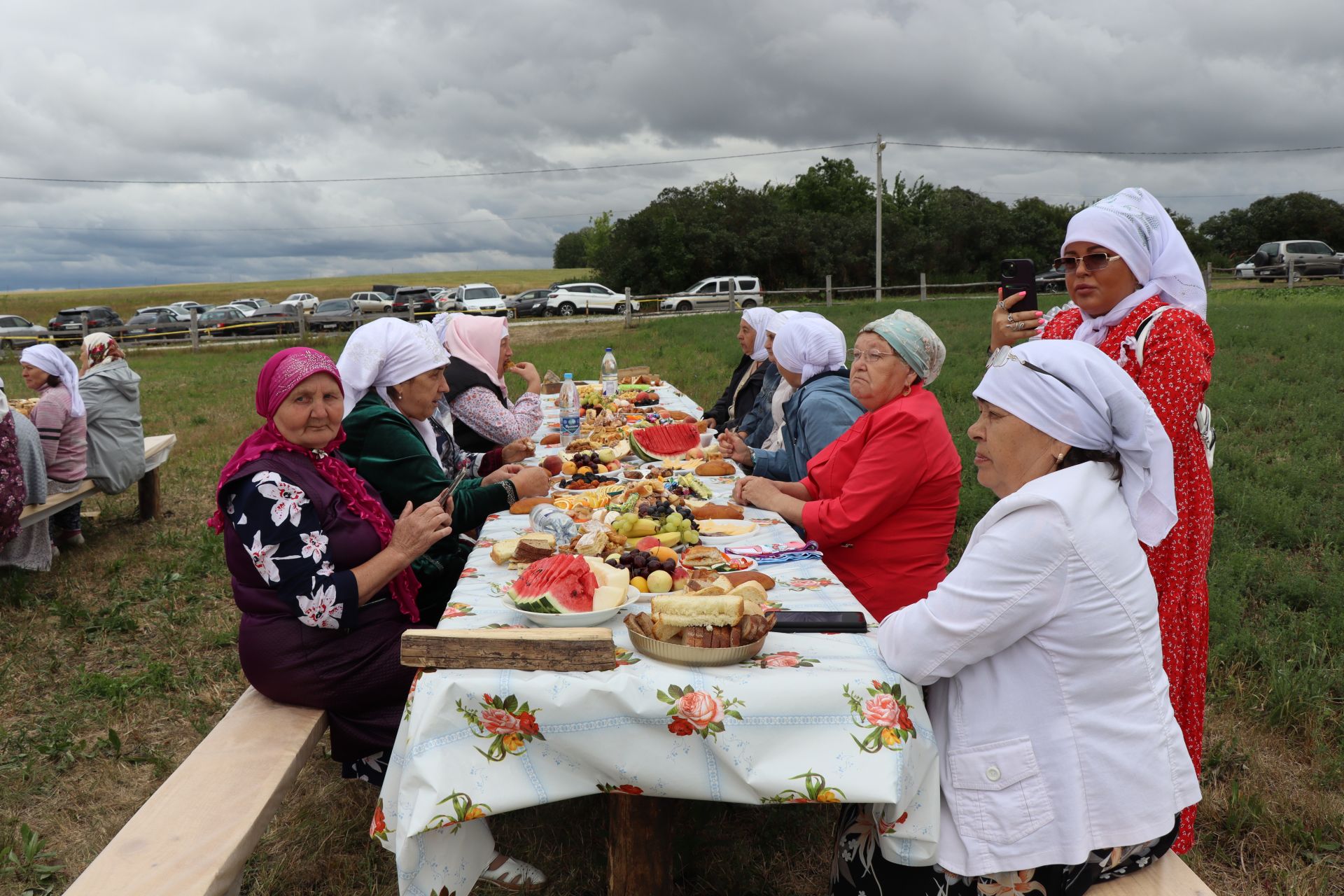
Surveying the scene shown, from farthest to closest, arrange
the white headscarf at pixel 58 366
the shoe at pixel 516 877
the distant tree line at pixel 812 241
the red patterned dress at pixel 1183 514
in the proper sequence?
the distant tree line at pixel 812 241 → the white headscarf at pixel 58 366 → the shoe at pixel 516 877 → the red patterned dress at pixel 1183 514

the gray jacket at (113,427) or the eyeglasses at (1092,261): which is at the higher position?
the eyeglasses at (1092,261)

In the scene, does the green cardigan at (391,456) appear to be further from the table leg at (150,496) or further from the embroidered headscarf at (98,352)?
the table leg at (150,496)

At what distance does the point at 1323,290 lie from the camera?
69.8ft

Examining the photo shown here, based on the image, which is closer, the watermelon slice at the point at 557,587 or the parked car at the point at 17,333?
the watermelon slice at the point at 557,587

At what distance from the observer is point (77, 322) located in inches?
1093

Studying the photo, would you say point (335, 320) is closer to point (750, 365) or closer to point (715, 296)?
point (715, 296)

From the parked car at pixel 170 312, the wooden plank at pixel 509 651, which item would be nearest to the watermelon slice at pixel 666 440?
the wooden plank at pixel 509 651

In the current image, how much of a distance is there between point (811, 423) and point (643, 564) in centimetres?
177

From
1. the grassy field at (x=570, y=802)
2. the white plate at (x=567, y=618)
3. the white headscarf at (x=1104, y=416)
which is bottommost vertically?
the grassy field at (x=570, y=802)

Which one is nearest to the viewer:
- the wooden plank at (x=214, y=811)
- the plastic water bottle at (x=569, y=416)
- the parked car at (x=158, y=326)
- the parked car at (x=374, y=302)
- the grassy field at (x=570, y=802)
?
the wooden plank at (x=214, y=811)

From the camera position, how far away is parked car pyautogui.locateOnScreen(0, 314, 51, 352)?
24656mm

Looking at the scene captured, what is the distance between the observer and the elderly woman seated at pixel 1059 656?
1.82 metres

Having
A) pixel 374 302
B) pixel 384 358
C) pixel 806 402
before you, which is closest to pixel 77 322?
pixel 374 302

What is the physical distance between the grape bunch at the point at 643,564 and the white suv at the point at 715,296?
90.4 feet
